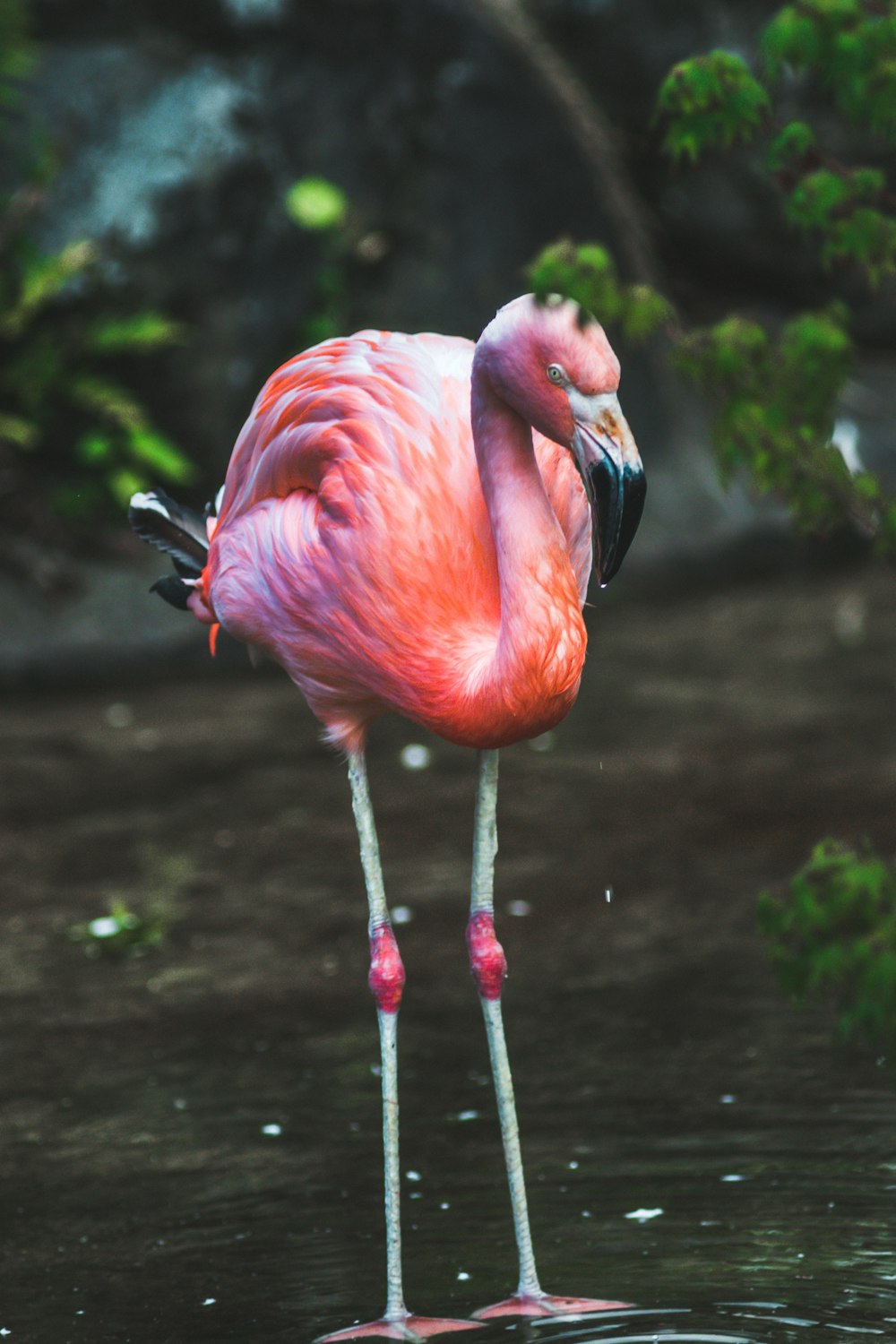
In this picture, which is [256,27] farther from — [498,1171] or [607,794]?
[498,1171]

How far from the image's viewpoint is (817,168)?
11.2 feet

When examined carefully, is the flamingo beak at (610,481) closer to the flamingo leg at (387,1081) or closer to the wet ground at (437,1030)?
the flamingo leg at (387,1081)

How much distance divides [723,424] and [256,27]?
6.36 m

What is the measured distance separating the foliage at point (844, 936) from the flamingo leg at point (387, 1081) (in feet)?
3.37

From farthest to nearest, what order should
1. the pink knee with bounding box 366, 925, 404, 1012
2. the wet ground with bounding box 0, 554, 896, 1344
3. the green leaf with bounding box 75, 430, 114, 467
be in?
the green leaf with bounding box 75, 430, 114, 467, the pink knee with bounding box 366, 925, 404, 1012, the wet ground with bounding box 0, 554, 896, 1344

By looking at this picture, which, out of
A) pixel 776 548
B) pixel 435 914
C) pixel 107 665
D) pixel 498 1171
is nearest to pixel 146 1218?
pixel 498 1171

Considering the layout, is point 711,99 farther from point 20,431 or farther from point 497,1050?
point 20,431

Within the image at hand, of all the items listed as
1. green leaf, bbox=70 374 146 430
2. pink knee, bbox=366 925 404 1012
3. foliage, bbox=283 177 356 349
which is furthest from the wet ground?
foliage, bbox=283 177 356 349

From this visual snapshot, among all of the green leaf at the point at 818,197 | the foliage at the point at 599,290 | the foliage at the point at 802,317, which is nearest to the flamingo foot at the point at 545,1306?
the foliage at the point at 802,317

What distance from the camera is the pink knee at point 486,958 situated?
3.62 meters

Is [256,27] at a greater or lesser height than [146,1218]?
greater

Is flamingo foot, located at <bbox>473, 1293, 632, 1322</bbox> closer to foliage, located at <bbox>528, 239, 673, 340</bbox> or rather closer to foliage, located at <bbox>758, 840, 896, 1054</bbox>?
foliage, located at <bbox>758, 840, 896, 1054</bbox>

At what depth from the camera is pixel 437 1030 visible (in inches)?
178

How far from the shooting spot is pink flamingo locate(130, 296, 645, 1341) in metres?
2.92
